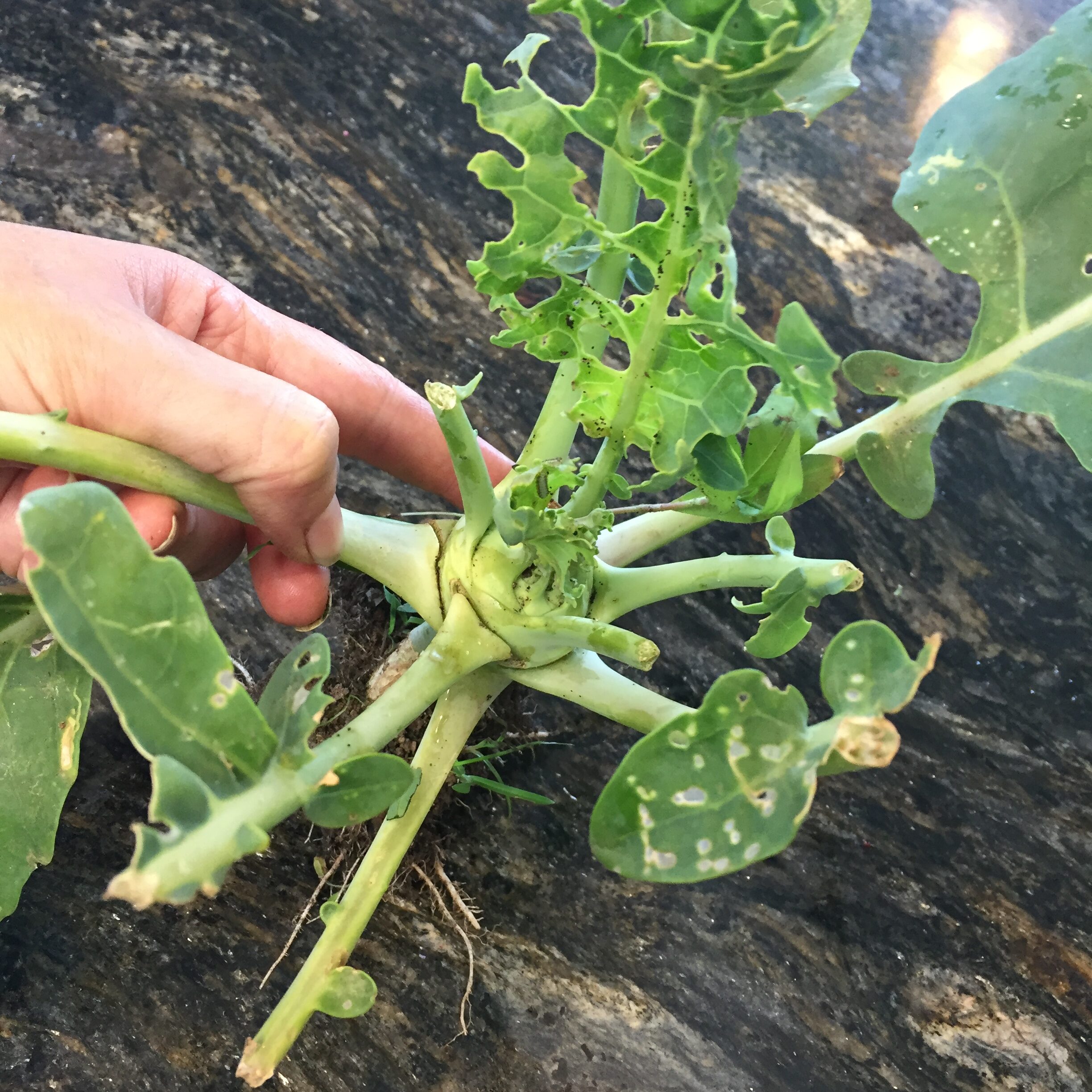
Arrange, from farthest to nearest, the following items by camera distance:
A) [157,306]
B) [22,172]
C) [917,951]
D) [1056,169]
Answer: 1. [22,172]
2. [917,951]
3. [157,306]
4. [1056,169]

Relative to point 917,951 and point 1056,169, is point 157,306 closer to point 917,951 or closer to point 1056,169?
point 1056,169

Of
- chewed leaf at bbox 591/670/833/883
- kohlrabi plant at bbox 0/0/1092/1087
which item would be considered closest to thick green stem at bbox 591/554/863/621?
kohlrabi plant at bbox 0/0/1092/1087

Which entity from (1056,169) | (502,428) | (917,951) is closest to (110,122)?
(502,428)

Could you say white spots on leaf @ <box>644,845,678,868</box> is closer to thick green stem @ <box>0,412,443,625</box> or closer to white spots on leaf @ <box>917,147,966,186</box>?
thick green stem @ <box>0,412,443,625</box>

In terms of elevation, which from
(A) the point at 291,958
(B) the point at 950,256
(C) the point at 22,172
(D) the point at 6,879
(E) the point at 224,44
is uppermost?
(B) the point at 950,256

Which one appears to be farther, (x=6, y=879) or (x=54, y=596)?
(x=6, y=879)
